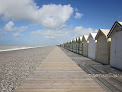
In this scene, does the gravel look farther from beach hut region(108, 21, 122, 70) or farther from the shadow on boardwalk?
beach hut region(108, 21, 122, 70)

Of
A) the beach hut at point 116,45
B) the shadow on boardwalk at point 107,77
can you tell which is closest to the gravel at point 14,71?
the shadow on boardwalk at point 107,77

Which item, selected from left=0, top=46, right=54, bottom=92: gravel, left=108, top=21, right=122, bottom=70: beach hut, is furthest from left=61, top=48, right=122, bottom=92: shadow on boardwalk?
left=0, top=46, right=54, bottom=92: gravel

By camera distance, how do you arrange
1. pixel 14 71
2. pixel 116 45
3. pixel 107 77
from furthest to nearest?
1. pixel 116 45
2. pixel 14 71
3. pixel 107 77

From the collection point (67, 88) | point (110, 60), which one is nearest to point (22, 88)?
point (67, 88)

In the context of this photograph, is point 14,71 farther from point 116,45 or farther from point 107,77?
point 116,45

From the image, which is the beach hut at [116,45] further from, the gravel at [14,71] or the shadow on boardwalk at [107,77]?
the gravel at [14,71]

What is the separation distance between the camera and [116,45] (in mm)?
7574

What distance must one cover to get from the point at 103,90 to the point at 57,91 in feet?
5.95

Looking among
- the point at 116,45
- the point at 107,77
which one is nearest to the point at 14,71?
the point at 107,77

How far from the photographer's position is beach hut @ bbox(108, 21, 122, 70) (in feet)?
23.3

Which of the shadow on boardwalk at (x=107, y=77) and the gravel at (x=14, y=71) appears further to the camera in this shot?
the gravel at (x=14, y=71)

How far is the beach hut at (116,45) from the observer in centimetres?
711

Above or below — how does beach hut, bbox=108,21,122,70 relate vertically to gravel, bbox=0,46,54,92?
above

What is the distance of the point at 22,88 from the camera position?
3.68 metres
